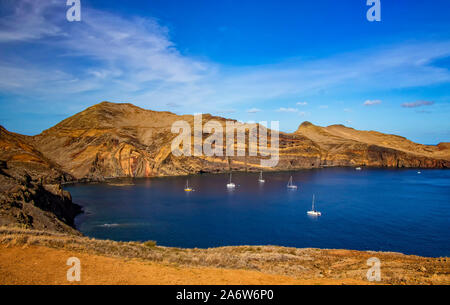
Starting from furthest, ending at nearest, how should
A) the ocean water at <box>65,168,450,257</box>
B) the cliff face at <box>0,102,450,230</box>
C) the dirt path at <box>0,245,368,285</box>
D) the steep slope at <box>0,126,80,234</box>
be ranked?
the ocean water at <box>65,168,450,257</box>
the cliff face at <box>0,102,450,230</box>
the steep slope at <box>0,126,80,234</box>
the dirt path at <box>0,245,368,285</box>

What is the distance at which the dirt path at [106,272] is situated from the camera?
12.5 metres

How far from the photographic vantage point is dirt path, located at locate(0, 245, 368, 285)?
41.0 feet

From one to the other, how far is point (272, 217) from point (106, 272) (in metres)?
45.2

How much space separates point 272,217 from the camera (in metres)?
55.9

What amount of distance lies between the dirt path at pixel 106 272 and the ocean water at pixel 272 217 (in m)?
25.6

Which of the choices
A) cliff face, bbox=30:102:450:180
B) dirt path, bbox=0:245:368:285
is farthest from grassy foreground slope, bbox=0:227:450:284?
cliff face, bbox=30:102:450:180

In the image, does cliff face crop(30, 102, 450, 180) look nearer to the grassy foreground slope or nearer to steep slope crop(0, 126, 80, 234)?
steep slope crop(0, 126, 80, 234)

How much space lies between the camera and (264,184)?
100m

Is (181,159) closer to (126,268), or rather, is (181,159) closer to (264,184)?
(264,184)

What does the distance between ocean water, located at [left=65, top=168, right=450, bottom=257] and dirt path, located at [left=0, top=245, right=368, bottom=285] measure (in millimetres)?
25616

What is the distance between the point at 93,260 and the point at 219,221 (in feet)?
127

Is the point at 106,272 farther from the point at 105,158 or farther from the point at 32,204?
the point at 105,158

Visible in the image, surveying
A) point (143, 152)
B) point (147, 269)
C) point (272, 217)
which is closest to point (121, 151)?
point (143, 152)

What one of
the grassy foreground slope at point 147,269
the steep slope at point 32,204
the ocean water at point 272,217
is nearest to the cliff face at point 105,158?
the steep slope at point 32,204
